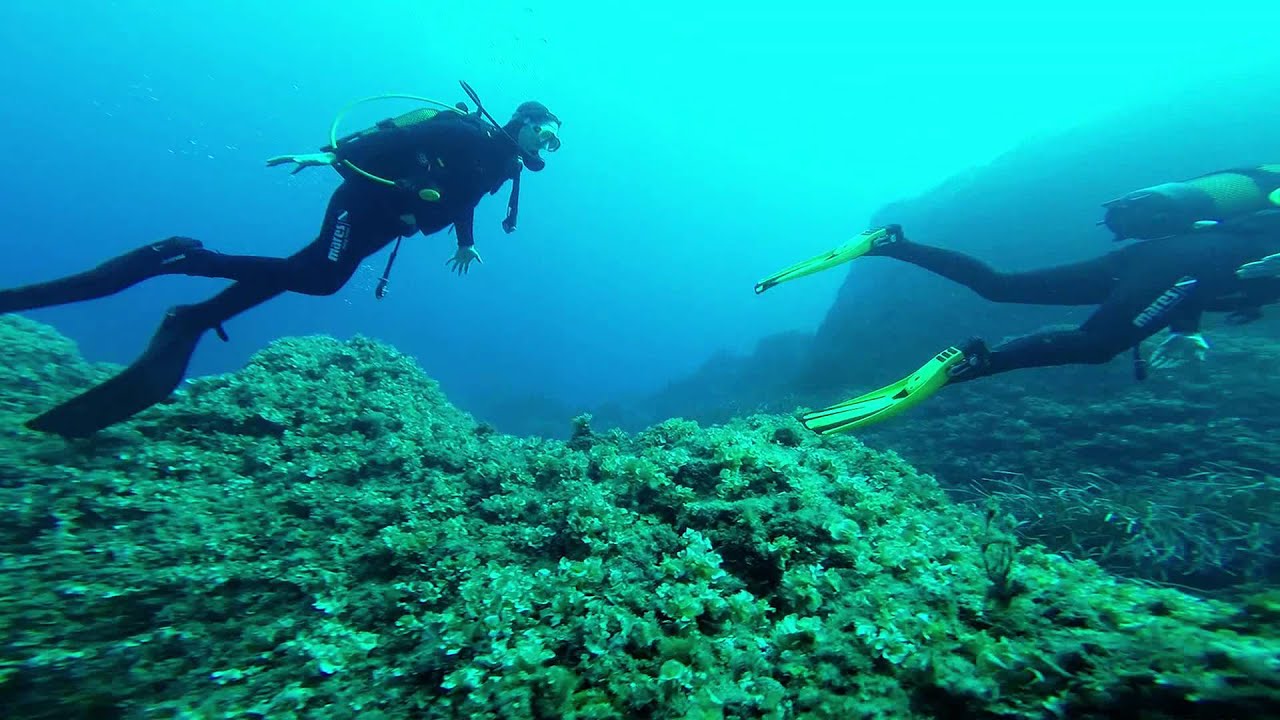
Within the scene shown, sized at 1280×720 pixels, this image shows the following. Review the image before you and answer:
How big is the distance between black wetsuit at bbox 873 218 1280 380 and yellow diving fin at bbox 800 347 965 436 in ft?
0.92

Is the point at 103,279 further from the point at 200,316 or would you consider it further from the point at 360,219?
the point at 360,219

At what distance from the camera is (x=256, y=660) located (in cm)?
245

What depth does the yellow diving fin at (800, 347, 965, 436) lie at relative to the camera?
5188 mm

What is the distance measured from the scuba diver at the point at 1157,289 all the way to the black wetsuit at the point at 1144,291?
0.01 meters

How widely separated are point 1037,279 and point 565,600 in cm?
755

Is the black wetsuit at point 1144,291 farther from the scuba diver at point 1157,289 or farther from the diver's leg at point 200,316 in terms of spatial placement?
the diver's leg at point 200,316

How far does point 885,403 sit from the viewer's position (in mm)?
5477

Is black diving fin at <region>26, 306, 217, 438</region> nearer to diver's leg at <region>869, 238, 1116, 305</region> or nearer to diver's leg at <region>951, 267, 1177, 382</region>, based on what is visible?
diver's leg at <region>951, 267, 1177, 382</region>

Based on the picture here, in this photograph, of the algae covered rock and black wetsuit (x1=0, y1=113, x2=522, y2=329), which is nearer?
the algae covered rock

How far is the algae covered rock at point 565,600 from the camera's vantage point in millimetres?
1828

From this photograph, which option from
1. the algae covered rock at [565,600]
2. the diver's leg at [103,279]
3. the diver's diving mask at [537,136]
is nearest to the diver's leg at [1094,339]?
the algae covered rock at [565,600]

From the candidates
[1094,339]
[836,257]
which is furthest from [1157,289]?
[836,257]

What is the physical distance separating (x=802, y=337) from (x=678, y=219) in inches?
3087

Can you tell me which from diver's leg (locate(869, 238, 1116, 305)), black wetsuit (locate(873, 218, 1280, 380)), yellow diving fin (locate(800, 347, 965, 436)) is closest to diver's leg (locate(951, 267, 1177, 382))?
black wetsuit (locate(873, 218, 1280, 380))
